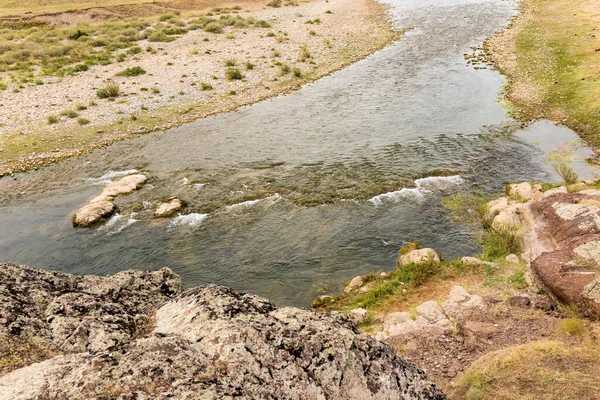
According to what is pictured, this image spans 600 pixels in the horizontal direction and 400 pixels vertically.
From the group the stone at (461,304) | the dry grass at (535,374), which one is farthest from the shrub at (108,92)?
the dry grass at (535,374)

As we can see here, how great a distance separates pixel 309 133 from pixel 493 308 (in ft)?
78.6

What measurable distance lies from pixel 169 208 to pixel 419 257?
1549 centimetres

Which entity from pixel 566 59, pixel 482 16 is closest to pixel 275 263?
pixel 566 59

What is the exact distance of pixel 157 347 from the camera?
7129 mm

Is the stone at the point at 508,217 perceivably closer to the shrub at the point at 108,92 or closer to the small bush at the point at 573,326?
the small bush at the point at 573,326

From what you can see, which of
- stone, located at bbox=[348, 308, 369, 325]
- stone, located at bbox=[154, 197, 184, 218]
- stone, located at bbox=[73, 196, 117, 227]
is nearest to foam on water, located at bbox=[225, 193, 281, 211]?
stone, located at bbox=[154, 197, 184, 218]

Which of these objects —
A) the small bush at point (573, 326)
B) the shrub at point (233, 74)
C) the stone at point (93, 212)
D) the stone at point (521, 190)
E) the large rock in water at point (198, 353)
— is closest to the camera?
the large rock in water at point (198, 353)

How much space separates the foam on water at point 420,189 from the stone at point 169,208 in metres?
12.3

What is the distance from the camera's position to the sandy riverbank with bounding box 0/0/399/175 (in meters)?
37.2

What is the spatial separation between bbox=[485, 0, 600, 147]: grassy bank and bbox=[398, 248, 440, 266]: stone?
19.9 meters

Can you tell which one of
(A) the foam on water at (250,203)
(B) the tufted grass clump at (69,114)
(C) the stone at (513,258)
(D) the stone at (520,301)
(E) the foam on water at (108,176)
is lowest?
(C) the stone at (513,258)

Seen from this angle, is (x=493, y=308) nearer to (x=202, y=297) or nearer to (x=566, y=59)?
(x=202, y=297)

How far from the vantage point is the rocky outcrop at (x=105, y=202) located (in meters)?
25.6

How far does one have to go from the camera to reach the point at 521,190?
965 inches
